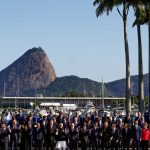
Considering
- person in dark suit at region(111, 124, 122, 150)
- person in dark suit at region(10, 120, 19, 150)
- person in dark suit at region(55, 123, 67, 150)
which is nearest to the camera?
person in dark suit at region(55, 123, 67, 150)

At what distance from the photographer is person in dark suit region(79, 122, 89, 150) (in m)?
26.5

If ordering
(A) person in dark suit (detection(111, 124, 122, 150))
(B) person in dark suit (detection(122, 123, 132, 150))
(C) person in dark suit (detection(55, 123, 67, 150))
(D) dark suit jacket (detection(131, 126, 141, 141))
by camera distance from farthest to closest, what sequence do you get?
1. (B) person in dark suit (detection(122, 123, 132, 150))
2. (A) person in dark suit (detection(111, 124, 122, 150))
3. (D) dark suit jacket (detection(131, 126, 141, 141))
4. (C) person in dark suit (detection(55, 123, 67, 150))

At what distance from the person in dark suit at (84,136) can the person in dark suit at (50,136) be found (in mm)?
1423

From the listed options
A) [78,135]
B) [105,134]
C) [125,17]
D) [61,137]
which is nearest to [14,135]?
[61,137]

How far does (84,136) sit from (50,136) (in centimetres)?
174

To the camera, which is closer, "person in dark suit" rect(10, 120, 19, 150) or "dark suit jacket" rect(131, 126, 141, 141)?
"dark suit jacket" rect(131, 126, 141, 141)

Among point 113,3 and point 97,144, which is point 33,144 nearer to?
point 97,144

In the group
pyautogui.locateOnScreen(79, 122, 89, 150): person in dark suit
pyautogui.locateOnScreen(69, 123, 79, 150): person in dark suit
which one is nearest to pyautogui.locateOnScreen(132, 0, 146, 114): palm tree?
pyautogui.locateOnScreen(79, 122, 89, 150): person in dark suit

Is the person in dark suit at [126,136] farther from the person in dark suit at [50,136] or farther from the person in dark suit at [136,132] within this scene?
the person in dark suit at [50,136]

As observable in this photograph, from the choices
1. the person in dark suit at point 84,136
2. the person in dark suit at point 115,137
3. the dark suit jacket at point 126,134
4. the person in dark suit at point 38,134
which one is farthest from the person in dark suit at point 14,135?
the dark suit jacket at point 126,134

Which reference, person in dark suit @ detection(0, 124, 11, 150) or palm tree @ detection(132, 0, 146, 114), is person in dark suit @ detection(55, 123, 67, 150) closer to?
person in dark suit @ detection(0, 124, 11, 150)

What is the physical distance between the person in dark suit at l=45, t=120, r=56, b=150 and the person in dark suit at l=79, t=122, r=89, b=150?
1423mm

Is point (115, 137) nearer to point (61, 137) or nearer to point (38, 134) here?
point (61, 137)

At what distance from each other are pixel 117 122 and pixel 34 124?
171 inches
